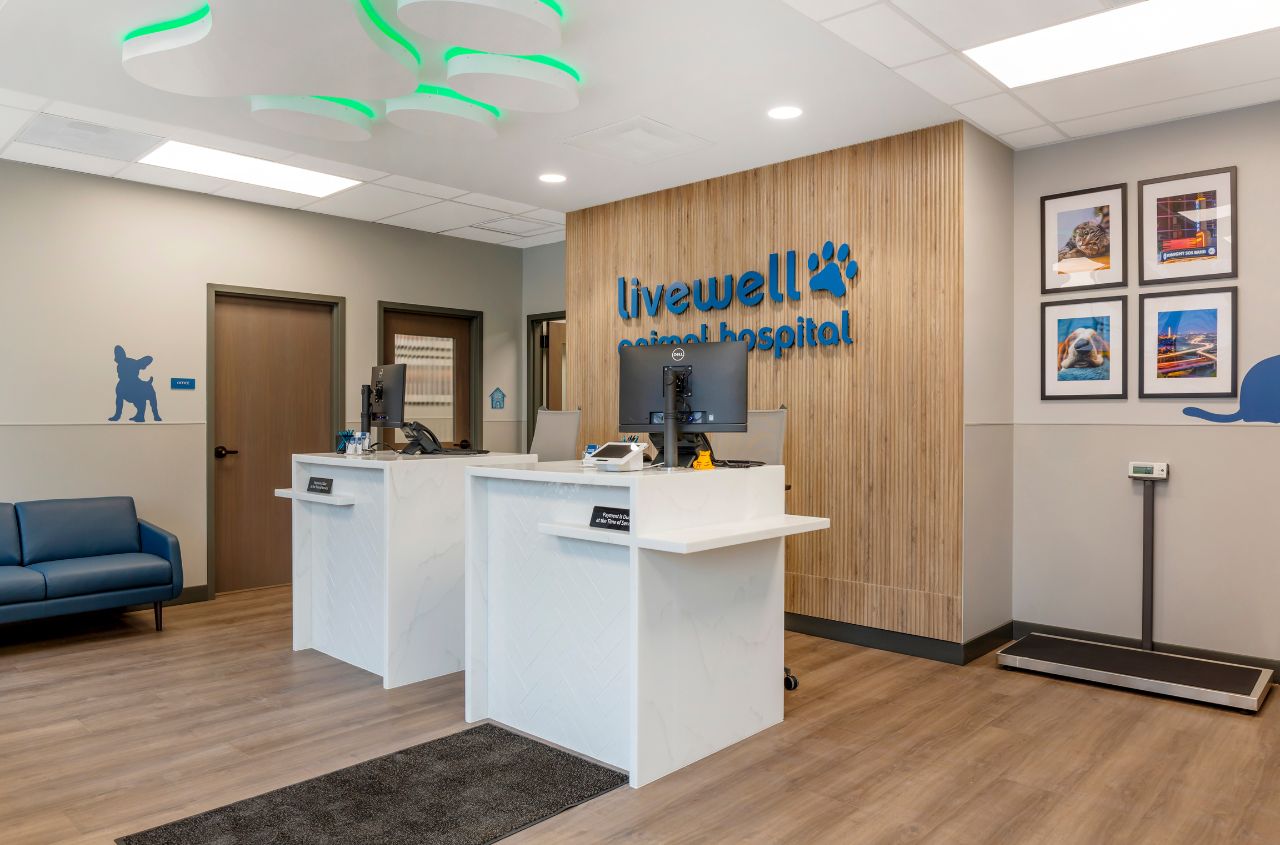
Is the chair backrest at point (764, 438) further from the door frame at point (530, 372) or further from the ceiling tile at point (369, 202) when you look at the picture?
the door frame at point (530, 372)

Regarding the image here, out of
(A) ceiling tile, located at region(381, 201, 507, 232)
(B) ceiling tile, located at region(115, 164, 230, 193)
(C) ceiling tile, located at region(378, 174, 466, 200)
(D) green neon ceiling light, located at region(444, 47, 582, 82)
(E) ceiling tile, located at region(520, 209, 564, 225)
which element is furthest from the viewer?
(E) ceiling tile, located at region(520, 209, 564, 225)

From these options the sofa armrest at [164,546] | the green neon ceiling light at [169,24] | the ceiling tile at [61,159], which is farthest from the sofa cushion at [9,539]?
the green neon ceiling light at [169,24]

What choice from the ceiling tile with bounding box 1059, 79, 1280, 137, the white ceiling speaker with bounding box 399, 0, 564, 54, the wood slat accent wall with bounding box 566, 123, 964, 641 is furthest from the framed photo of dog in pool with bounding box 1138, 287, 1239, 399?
the white ceiling speaker with bounding box 399, 0, 564, 54

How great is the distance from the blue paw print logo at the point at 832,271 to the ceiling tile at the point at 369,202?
3.18m

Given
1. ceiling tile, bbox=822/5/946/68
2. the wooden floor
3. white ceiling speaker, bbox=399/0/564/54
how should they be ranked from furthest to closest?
1. ceiling tile, bbox=822/5/946/68
2. white ceiling speaker, bbox=399/0/564/54
3. the wooden floor

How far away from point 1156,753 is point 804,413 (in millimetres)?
2699

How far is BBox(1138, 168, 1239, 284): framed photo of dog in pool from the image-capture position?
4.59 metres

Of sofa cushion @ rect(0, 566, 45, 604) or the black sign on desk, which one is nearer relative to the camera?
the black sign on desk

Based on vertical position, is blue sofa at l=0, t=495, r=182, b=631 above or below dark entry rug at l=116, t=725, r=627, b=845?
above

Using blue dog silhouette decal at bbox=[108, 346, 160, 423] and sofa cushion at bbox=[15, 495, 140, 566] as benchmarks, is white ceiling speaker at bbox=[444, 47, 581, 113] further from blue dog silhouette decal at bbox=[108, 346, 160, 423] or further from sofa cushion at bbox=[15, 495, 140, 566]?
sofa cushion at bbox=[15, 495, 140, 566]

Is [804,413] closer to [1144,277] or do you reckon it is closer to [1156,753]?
[1144,277]

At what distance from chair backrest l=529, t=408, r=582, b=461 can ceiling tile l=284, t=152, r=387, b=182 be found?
2091 mm

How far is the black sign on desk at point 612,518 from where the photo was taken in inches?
125

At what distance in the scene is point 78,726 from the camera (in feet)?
12.5
